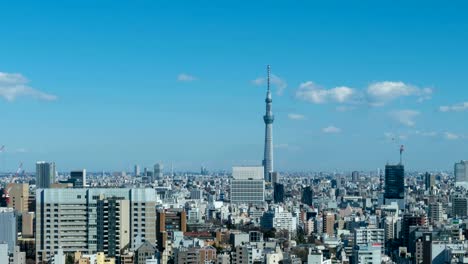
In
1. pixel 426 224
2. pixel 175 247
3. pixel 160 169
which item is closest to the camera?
pixel 175 247

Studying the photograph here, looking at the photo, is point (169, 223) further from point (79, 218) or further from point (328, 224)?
point (328, 224)

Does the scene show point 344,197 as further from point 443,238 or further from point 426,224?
point 443,238

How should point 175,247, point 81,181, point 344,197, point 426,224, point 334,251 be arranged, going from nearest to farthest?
point 175,247, point 334,251, point 426,224, point 81,181, point 344,197

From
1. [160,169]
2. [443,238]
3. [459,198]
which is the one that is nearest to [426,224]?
[443,238]

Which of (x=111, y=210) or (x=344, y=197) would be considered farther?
(x=344, y=197)

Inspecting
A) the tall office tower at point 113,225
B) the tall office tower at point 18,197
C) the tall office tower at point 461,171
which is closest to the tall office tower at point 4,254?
the tall office tower at point 113,225

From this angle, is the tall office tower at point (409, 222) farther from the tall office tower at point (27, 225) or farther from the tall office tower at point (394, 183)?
the tall office tower at point (394, 183)

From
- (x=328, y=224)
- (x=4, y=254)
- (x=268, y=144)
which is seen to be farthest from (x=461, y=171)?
(x=4, y=254)
